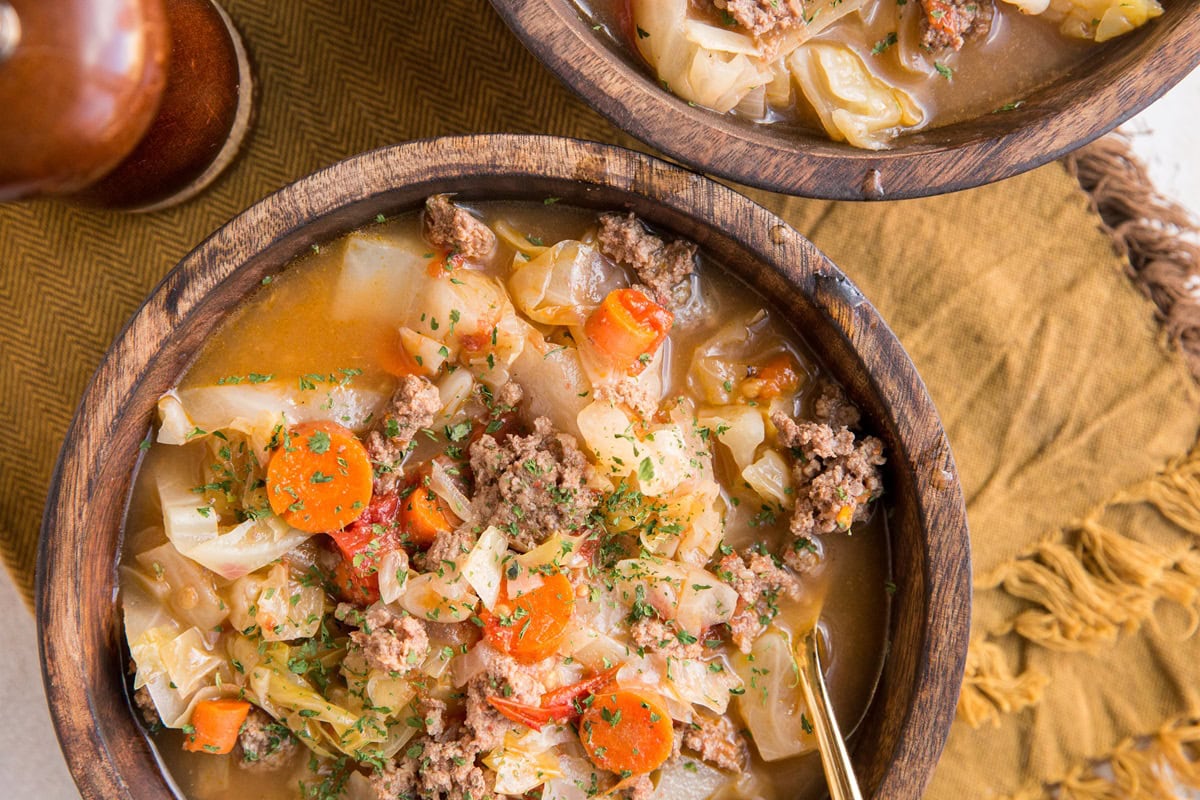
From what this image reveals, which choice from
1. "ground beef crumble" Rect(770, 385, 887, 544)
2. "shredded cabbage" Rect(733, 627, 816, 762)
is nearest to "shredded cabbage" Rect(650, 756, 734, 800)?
"shredded cabbage" Rect(733, 627, 816, 762)

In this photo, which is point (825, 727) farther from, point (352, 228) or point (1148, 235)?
point (1148, 235)

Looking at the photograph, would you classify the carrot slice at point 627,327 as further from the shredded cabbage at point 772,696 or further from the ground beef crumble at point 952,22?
the ground beef crumble at point 952,22

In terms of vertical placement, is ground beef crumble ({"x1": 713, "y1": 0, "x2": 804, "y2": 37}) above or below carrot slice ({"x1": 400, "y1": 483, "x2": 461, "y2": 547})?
above

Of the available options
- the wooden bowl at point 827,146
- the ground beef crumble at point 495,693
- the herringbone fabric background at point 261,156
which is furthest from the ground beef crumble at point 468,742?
the herringbone fabric background at point 261,156

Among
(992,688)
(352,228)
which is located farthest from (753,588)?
(352,228)

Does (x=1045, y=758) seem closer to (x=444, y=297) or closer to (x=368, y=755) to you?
(x=368, y=755)

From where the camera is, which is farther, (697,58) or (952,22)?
(952,22)

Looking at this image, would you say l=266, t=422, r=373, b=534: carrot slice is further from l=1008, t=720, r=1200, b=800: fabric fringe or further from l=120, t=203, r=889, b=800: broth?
l=1008, t=720, r=1200, b=800: fabric fringe
